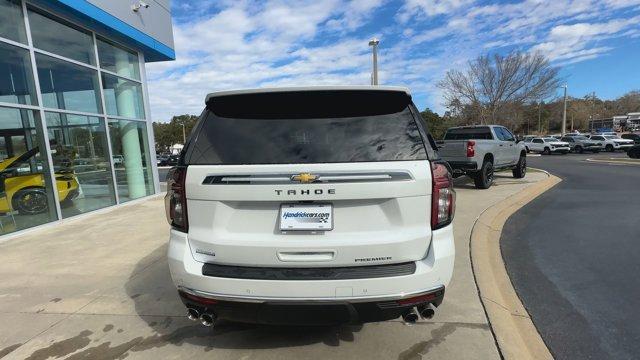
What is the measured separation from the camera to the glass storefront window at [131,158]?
10362mm

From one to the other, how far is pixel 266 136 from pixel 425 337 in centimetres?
197

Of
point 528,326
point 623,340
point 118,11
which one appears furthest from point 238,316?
point 118,11

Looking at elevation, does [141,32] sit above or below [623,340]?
above

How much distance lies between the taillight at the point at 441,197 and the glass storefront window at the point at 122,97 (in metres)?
9.88

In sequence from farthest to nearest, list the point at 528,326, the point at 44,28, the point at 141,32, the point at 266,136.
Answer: the point at 141,32 → the point at 44,28 → the point at 528,326 → the point at 266,136

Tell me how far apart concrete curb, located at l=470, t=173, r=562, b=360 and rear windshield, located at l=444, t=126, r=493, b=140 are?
5571 millimetres

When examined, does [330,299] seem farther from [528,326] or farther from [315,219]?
[528,326]

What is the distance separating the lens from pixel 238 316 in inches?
96.4

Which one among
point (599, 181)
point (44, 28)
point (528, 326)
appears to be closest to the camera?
point (528, 326)

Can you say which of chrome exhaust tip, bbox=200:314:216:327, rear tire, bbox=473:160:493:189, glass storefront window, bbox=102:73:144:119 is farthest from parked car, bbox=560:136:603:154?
chrome exhaust tip, bbox=200:314:216:327

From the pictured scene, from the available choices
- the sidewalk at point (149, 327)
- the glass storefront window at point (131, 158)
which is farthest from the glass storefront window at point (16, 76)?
the sidewalk at point (149, 327)

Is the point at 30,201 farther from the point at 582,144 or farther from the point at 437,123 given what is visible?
the point at 437,123

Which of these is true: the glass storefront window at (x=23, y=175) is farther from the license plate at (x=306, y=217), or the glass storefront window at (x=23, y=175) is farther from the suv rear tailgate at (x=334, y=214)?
the license plate at (x=306, y=217)

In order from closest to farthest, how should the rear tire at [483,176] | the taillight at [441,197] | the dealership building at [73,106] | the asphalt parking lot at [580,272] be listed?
the taillight at [441,197], the asphalt parking lot at [580,272], the dealership building at [73,106], the rear tire at [483,176]
